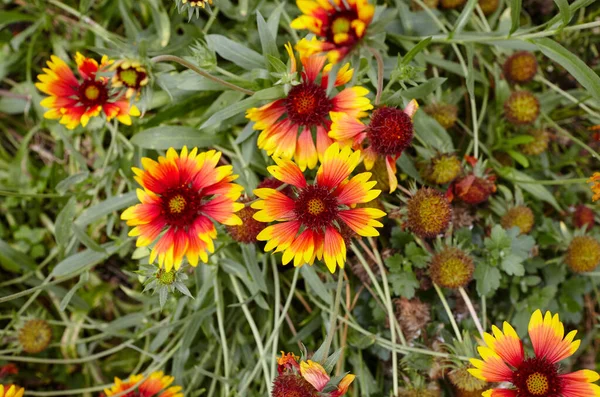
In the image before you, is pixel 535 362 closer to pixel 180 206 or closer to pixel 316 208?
pixel 316 208

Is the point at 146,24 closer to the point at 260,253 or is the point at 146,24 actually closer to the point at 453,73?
the point at 260,253

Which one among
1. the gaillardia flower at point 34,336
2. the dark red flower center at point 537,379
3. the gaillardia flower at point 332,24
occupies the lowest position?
the dark red flower center at point 537,379

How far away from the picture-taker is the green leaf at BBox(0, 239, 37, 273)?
1710mm

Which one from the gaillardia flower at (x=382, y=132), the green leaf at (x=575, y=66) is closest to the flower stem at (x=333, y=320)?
the gaillardia flower at (x=382, y=132)

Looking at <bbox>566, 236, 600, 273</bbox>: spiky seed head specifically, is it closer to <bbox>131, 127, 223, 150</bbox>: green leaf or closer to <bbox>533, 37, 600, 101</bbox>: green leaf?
<bbox>533, 37, 600, 101</bbox>: green leaf

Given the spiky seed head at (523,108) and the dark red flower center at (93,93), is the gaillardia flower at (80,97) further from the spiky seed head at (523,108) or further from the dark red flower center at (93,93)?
the spiky seed head at (523,108)

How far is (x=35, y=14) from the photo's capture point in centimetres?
188

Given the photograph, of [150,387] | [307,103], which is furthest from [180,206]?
[150,387]

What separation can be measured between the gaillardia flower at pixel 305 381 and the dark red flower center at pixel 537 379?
410 millimetres

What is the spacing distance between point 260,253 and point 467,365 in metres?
0.66

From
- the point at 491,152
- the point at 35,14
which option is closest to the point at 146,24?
the point at 35,14

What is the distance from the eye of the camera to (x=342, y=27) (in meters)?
0.99

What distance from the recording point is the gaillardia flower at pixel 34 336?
1641 millimetres

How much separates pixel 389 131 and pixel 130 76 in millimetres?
611
